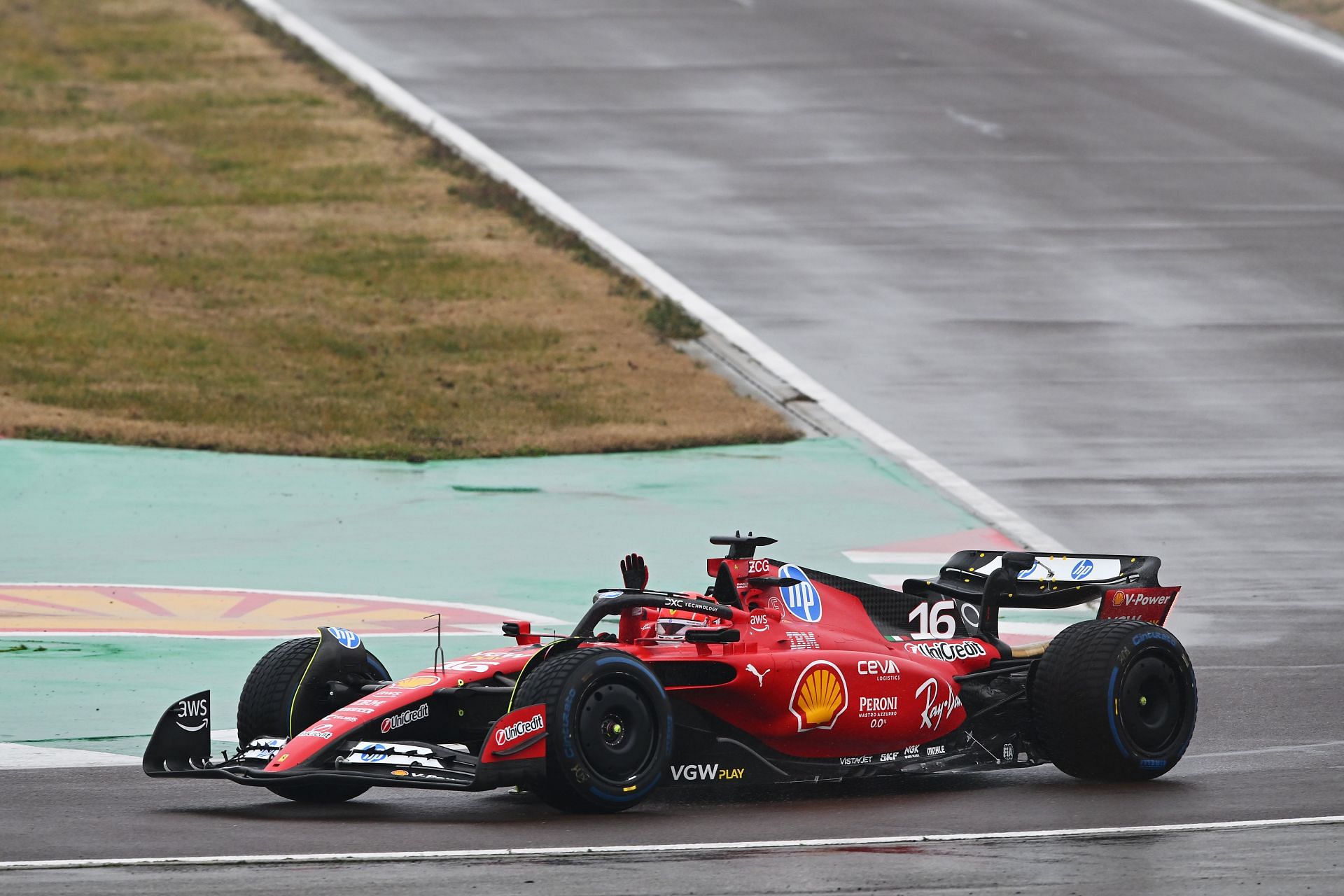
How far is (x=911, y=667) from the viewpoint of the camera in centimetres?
1052

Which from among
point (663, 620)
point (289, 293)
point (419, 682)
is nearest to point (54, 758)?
point (419, 682)

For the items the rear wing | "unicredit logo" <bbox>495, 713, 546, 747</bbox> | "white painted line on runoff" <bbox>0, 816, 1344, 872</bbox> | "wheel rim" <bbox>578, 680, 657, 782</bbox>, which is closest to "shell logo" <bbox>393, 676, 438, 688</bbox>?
"unicredit logo" <bbox>495, 713, 546, 747</bbox>

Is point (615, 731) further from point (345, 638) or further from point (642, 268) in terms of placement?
point (642, 268)

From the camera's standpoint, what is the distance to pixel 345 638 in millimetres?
10445

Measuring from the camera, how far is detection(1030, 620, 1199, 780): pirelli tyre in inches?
410

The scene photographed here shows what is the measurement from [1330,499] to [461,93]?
21.7 m

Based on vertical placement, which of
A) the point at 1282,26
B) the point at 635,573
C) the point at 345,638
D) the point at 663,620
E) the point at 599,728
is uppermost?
the point at 1282,26

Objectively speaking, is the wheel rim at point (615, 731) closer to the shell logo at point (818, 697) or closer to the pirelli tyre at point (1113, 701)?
the shell logo at point (818, 697)

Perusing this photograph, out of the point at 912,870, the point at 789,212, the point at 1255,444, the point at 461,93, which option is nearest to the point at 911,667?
the point at 912,870

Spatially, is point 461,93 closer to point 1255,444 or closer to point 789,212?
point 789,212

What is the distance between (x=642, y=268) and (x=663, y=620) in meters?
18.6

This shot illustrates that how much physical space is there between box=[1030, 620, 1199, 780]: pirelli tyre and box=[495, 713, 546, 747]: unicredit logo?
280cm

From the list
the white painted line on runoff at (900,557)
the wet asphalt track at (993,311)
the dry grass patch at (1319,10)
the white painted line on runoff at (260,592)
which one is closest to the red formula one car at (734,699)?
the wet asphalt track at (993,311)

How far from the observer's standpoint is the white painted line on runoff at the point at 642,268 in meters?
19.5
